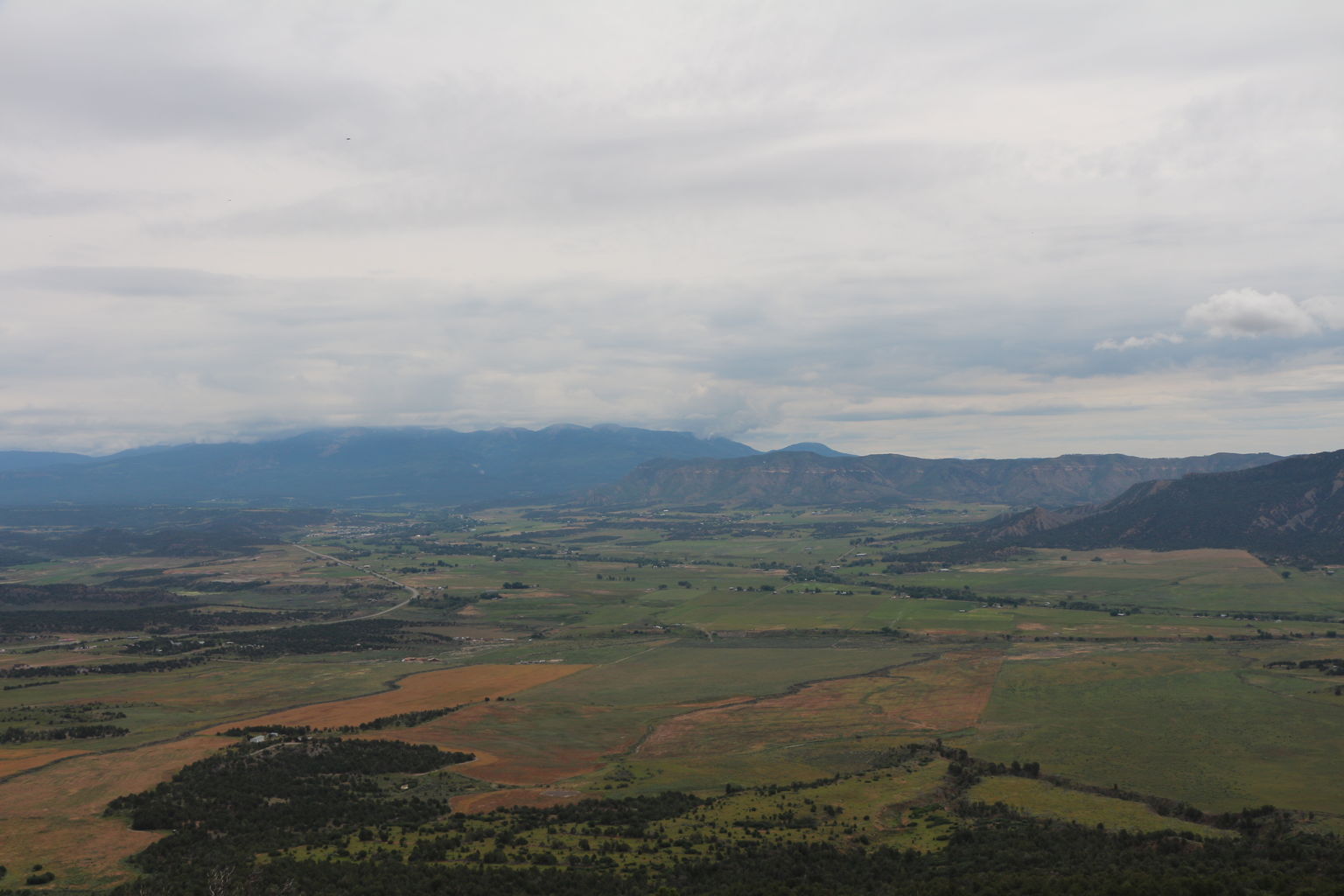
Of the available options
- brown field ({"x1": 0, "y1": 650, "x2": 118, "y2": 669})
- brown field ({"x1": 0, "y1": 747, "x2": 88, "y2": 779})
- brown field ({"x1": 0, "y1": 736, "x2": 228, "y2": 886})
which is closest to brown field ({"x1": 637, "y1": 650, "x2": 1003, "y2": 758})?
brown field ({"x1": 0, "y1": 736, "x2": 228, "y2": 886})

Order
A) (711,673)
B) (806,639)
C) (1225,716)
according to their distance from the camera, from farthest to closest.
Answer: (806,639) < (711,673) < (1225,716)

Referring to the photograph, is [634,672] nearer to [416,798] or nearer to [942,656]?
[942,656]

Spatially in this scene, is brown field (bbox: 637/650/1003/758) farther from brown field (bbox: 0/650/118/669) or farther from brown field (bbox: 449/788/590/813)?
brown field (bbox: 0/650/118/669)

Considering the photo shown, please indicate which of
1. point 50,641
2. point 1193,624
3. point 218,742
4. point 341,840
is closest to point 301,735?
point 218,742

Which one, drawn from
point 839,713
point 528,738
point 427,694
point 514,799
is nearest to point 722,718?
point 839,713

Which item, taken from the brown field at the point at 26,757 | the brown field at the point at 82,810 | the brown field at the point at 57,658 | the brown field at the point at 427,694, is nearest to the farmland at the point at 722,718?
the brown field at the point at 82,810
